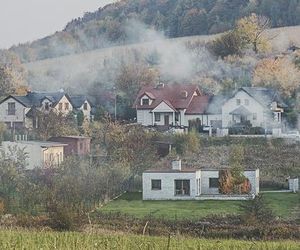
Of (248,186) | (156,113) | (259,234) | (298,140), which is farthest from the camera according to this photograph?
(156,113)

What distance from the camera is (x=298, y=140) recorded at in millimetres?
28359

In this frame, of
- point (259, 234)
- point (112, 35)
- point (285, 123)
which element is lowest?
point (259, 234)

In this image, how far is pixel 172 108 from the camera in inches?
1361

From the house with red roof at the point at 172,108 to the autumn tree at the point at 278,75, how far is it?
12.9 feet

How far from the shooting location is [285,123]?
3303cm

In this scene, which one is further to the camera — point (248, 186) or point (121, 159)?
point (121, 159)

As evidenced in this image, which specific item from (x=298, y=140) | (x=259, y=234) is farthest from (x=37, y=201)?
(x=298, y=140)

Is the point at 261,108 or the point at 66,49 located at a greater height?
the point at 66,49

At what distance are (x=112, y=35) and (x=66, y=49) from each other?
174 inches

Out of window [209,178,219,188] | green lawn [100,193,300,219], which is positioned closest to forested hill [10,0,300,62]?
window [209,178,219,188]

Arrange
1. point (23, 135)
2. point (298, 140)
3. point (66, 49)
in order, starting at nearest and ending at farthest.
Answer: point (298, 140), point (23, 135), point (66, 49)

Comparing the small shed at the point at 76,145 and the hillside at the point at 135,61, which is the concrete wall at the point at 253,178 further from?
the hillside at the point at 135,61

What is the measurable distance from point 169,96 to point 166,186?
14.1m

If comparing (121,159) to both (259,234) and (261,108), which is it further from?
(259,234)
